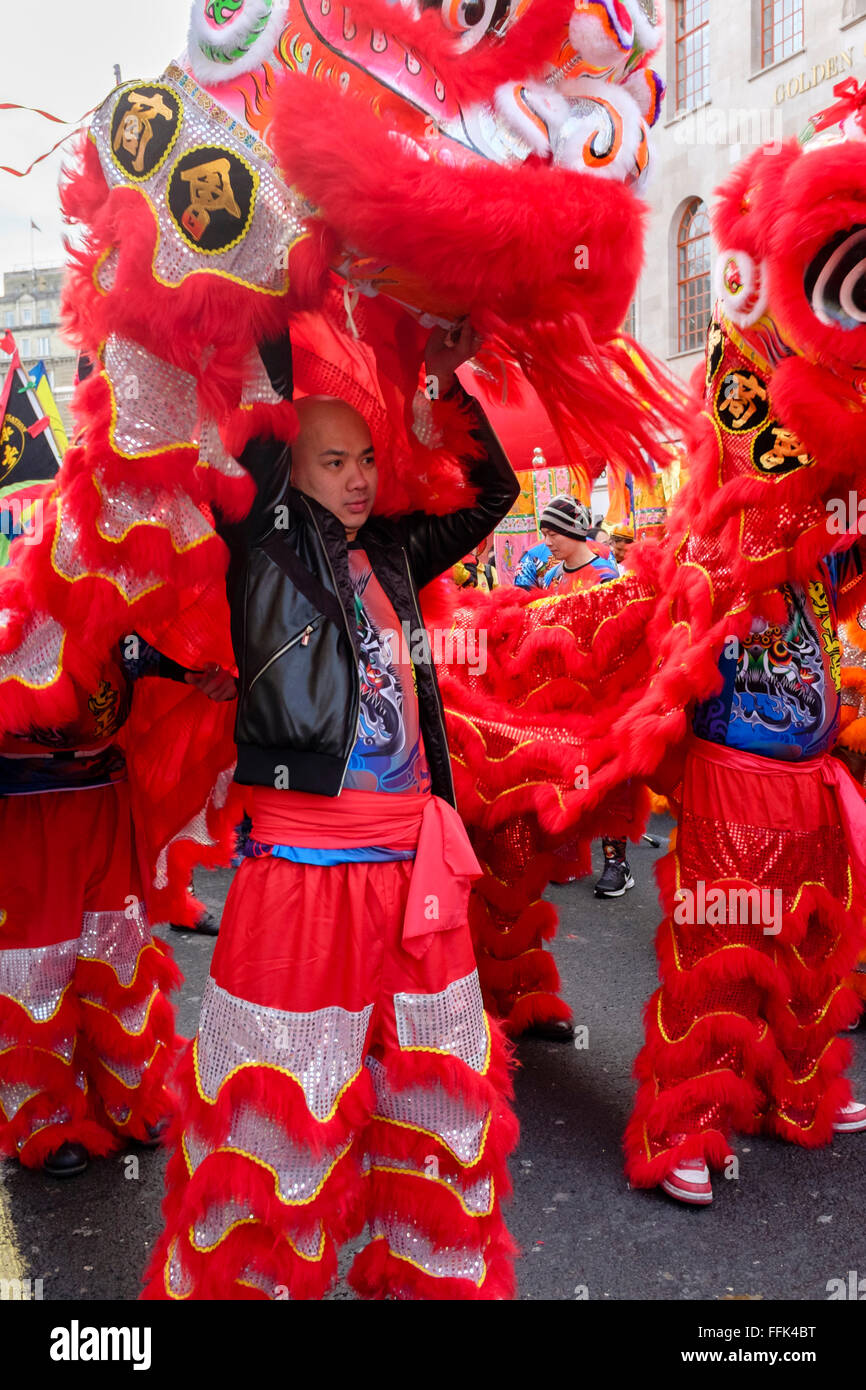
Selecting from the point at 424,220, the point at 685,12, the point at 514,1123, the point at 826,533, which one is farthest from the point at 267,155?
the point at 685,12

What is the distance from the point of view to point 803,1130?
2.97m

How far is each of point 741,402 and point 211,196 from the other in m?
1.45

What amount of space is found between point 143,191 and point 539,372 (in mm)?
740

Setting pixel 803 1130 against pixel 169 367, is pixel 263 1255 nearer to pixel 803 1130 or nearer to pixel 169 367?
pixel 169 367

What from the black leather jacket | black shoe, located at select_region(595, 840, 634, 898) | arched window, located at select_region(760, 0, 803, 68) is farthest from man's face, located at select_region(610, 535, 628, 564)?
→ arched window, located at select_region(760, 0, 803, 68)

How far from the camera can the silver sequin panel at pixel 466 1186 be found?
1.86 meters

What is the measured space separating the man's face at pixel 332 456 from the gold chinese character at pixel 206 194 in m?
0.35

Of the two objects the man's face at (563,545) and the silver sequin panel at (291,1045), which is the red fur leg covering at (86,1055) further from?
the man's face at (563,545)

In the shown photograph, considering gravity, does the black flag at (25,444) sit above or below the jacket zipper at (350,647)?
above

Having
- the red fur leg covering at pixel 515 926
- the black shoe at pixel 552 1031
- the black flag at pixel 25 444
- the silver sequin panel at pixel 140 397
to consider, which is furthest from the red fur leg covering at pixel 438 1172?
the black flag at pixel 25 444

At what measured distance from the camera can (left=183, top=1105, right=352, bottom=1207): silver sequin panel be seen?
69.5 inches

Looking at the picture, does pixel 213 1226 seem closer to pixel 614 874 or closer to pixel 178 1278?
pixel 178 1278

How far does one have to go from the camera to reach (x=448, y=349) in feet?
6.61

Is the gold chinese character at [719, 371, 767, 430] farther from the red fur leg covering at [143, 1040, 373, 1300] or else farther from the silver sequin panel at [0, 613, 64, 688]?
the red fur leg covering at [143, 1040, 373, 1300]
